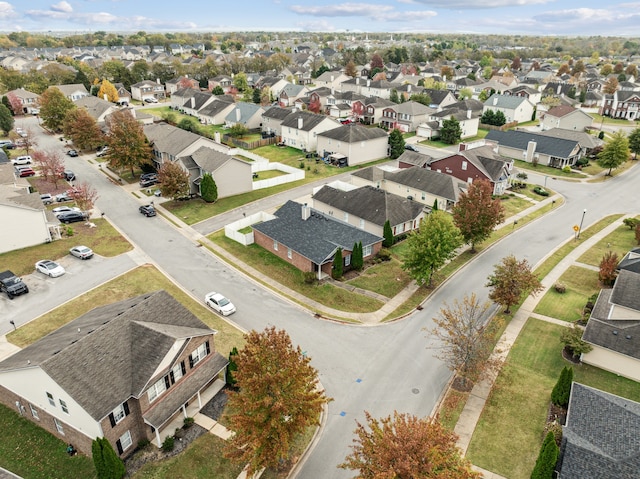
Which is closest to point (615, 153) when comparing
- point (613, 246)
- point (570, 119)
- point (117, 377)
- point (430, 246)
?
point (613, 246)

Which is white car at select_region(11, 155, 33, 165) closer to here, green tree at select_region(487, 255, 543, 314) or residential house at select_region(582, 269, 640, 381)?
green tree at select_region(487, 255, 543, 314)

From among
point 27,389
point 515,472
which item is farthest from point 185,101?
point 515,472

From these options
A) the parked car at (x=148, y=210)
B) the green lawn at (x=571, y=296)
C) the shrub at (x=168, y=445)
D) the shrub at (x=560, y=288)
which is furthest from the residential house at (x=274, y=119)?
the shrub at (x=168, y=445)

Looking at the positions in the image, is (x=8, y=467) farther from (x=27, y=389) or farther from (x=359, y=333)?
(x=359, y=333)

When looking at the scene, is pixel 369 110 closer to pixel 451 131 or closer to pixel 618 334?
pixel 451 131

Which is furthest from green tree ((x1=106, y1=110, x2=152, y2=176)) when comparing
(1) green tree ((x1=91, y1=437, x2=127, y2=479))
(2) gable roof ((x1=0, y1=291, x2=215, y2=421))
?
(1) green tree ((x1=91, y1=437, x2=127, y2=479))

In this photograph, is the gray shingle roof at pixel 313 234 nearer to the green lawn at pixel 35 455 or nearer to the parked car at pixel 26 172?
the green lawn at pixel 35 455
